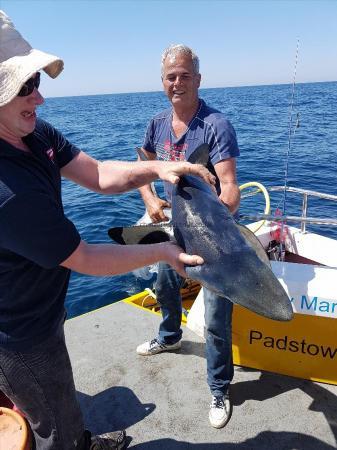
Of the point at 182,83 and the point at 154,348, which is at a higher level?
the point at 182,83

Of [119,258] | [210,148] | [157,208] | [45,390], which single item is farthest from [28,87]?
[157,208]

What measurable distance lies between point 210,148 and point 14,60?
5.81 ft

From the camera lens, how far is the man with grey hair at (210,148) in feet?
10.2

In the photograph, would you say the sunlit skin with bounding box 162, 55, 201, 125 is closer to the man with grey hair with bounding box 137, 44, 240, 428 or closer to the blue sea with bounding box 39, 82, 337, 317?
the man with grey hair with bounding box 137, 44, 240, 428

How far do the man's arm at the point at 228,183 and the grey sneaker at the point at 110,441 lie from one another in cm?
188

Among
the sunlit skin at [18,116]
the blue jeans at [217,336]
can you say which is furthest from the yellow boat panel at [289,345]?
the sunlit skin at [18,116]

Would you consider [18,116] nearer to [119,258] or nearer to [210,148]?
[119,258]

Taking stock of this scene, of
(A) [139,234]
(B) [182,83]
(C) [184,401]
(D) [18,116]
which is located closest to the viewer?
(D) [18,116]

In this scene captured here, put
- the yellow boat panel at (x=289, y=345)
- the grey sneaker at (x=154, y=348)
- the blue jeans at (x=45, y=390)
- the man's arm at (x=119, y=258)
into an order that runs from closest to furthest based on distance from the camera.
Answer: the man's arm at (x=119, y=258) → the blue jeans at (x=45, y=390) → the yellow boat panel at (x=289, y=345) → the grey sneaker at (x=154, y=348)

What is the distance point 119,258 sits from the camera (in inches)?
82.9

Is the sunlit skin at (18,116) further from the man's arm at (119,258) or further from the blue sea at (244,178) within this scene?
the blue sea at (244,178)

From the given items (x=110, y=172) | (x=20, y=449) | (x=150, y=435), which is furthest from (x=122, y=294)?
(x=20, y=449)

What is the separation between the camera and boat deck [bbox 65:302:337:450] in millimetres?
3012

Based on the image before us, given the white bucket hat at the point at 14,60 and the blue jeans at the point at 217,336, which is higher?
the white bucket hat at the point at 14,60
